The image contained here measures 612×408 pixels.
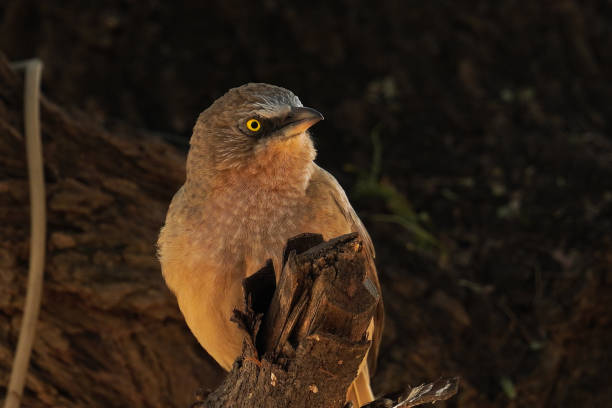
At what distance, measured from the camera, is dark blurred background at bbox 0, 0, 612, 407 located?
4.77m

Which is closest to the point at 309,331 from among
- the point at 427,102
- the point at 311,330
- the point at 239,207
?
the point at 311,330

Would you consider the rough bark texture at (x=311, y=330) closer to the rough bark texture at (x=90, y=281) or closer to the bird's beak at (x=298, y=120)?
the bird's beak at (x=298, y=120)

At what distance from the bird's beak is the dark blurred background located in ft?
5.85

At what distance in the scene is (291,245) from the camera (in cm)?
236

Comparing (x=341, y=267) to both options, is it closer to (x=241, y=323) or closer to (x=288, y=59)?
(x=241, y=323)

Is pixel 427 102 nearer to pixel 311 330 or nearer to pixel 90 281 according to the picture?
pixel 90 281

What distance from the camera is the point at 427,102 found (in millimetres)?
6055

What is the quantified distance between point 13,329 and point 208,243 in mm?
1363

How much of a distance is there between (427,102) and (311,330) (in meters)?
4.15

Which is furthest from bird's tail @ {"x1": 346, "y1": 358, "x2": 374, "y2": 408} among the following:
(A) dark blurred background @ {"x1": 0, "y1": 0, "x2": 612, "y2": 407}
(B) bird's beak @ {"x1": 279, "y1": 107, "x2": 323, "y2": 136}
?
(B) bird's beak @ {"x1": 279, "y1": 107, "x2": 323, "y2": 136}

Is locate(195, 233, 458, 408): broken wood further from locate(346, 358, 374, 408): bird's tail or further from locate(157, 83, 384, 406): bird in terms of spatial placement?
locate(346, 358, 374, 408): bird's tail

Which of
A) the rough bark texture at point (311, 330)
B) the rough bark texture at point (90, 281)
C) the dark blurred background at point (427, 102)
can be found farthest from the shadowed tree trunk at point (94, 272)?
the rough bark texture at point (311, 330)

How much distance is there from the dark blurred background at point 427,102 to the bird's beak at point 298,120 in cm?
178

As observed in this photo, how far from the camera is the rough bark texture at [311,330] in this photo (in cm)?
217
